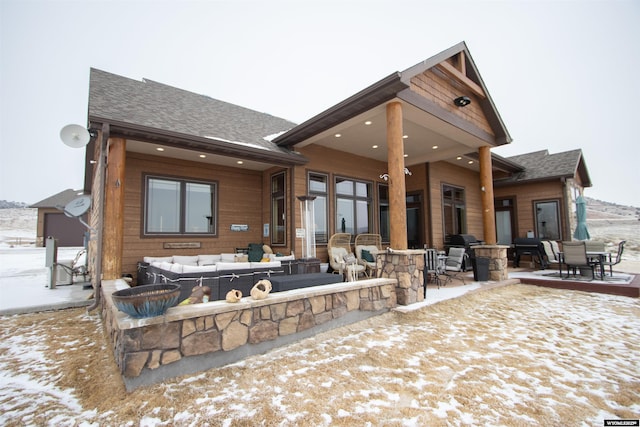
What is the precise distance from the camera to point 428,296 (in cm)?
525

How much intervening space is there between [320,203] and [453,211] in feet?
17.5

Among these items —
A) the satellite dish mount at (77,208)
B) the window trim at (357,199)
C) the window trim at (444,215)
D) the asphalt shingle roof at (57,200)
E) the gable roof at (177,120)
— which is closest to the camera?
the gable roof at (177,120)

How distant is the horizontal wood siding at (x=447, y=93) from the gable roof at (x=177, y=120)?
9.99ft

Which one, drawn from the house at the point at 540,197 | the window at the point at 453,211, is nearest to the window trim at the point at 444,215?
the window at the point at 453,211

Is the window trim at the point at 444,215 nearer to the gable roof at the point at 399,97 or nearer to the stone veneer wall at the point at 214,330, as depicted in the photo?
the gable roof at the point at 399,97

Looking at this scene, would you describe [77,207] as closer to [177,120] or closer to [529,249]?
[177,120]

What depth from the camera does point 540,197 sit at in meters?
10.3

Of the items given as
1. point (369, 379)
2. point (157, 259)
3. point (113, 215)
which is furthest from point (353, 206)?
point (369, 379)

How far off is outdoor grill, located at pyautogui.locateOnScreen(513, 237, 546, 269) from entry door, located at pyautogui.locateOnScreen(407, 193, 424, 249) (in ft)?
10.7

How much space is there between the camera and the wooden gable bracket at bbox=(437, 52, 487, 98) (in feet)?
19.4

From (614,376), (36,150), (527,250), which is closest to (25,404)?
(614,376)

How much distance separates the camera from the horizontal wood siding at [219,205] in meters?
6.24

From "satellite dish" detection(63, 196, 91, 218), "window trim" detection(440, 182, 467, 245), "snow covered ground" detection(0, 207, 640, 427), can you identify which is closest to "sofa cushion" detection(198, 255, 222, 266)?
"snow covered ground" detection(0, 207, 640, 427)

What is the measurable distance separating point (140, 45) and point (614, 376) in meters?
30.1
